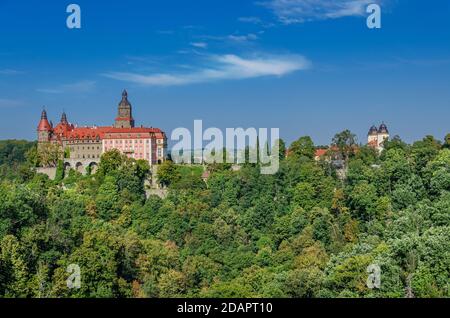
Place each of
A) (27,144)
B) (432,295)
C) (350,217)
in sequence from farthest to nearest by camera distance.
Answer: (27,144), (350,217), (432,295)

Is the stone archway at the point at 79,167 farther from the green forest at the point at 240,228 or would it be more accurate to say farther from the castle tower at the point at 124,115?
the castle tower at the point at 124,115

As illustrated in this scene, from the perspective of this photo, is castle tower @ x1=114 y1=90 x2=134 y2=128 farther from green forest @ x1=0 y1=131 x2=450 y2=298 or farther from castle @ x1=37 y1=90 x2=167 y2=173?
green forest @ x1=0 y1=131 x2=450 y2=298

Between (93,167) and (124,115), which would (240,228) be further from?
(124,115)

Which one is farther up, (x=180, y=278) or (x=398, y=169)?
(x=398, y=169)

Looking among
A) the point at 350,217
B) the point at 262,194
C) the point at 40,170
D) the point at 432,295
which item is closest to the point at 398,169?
the point at 350,217

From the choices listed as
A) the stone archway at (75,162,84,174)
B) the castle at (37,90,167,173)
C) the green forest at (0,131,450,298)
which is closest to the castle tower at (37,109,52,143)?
the castle at (37,90,167,173)

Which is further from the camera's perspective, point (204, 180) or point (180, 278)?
point (204, 180)

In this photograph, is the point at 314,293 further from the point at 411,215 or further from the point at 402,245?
the point at 411,215
